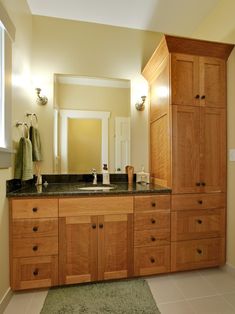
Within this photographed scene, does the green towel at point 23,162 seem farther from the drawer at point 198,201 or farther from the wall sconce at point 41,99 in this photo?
the drawer at point 198,201

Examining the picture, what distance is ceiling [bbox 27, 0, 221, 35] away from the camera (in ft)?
6.77

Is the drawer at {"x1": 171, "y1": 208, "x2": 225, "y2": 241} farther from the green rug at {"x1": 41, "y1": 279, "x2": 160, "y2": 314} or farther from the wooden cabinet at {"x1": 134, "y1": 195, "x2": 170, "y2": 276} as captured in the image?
the green rug at {"x1": 41, "y1": 279, "x2": 160, "y2": 314}

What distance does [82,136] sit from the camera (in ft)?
7.55

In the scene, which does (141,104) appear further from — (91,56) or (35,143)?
(35,143)

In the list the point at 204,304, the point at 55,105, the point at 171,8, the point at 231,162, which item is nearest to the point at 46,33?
the point at 55,105

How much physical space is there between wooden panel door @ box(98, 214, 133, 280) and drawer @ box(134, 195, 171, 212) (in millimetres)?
134

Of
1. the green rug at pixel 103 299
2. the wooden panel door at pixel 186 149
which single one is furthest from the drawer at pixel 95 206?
the green rug at pixel 103 299

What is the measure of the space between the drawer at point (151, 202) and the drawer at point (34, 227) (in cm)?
72

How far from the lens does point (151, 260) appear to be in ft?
5.93

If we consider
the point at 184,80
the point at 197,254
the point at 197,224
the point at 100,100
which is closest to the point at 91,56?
the point at 100,100

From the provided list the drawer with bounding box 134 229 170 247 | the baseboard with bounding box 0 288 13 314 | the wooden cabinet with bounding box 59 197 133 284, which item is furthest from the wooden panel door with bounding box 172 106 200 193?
the baseboard with bounding box 0 288 13 314

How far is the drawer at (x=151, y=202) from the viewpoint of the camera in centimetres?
179

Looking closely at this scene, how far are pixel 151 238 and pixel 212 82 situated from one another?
162 centimetres

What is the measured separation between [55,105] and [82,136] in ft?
1.52
